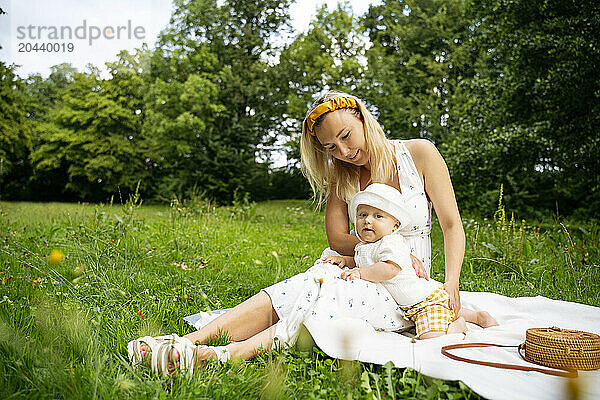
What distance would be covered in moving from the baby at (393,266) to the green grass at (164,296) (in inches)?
15.8

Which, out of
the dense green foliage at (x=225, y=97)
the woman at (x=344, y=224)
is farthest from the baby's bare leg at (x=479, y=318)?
the dense green foliage at (x=225, y=97)

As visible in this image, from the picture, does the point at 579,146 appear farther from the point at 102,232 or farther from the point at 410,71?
the point at 410,71

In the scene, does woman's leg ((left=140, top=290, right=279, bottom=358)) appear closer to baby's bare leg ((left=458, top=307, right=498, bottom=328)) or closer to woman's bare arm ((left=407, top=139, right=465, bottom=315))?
woman's bare arm ((left=407, top=139, right=465, bottom=315))

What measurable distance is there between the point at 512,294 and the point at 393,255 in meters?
1.70

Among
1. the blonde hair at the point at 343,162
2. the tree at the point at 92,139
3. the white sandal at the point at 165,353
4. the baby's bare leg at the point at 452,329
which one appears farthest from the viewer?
the tree at the point at 92,139

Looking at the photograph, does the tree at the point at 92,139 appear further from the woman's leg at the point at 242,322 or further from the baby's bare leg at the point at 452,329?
the baby's bare leg at the point at 452,329

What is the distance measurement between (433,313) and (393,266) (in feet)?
0.89

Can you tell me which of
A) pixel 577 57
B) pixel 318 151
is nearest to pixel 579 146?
pixel 577 57

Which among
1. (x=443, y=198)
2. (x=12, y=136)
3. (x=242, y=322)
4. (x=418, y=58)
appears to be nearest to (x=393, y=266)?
(x=443, y=198)

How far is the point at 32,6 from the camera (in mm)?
5840

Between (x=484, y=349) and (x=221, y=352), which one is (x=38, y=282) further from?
(x=484, y=349)

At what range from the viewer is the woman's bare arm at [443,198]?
101 inches

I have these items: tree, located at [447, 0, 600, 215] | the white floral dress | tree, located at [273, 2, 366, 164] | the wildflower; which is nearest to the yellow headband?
the white floral dress

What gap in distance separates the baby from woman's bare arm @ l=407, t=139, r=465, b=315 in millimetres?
264
